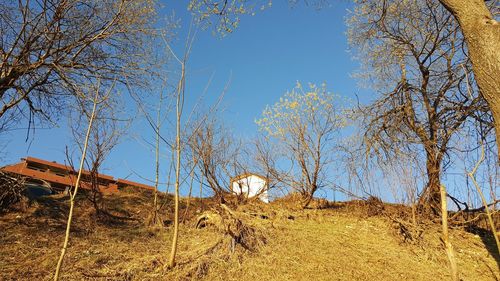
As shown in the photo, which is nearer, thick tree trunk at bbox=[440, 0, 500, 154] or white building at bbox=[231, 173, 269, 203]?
thick tree trunk at bbox=[440, 0, 500, 154]

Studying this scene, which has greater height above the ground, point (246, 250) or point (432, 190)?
point (432, 190)

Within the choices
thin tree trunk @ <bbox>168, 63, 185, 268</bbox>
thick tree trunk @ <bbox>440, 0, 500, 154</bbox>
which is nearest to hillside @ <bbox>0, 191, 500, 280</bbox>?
thin tree trunk @ <bbox>168, 63, 185, 268</bbox>

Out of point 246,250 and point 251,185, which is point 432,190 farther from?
point 246,250

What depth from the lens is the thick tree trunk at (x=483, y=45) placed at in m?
2.70

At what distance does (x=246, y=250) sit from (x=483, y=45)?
424 cm

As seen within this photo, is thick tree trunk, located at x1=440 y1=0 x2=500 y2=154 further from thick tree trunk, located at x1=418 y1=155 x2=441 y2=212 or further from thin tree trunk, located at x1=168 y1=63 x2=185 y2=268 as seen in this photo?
thick tree trunk, located at x1=418 y1=155 x2=441 y2=212

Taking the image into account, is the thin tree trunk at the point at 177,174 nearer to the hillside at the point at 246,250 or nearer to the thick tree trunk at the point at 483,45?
the hillside at the point at 246,250

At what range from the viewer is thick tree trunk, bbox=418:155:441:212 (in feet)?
25.0

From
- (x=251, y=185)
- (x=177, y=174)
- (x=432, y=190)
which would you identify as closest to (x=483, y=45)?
(x=177, y=174)

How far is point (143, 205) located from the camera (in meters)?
8.99

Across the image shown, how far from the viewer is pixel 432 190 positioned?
770 cm

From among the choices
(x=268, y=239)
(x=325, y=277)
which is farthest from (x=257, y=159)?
(x=325, y=277)

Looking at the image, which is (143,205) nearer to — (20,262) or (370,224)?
(20,262)

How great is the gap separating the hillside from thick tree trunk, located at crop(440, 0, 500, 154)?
3244 millimetres
